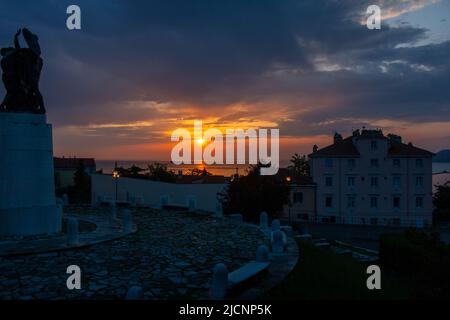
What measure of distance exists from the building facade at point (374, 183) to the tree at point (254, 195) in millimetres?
11953

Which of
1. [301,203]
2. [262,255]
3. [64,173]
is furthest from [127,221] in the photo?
[64,173]

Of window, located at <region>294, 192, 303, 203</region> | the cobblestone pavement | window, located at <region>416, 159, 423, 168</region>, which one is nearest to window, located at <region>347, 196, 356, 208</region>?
window, located at <region>294, 192, 303, 203</region>

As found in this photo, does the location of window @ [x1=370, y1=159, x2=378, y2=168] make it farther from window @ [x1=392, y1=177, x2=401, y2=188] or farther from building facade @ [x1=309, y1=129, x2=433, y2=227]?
window @ [x1=392, y1=177, x2=401, y2=188]

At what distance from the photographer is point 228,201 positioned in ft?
99.0

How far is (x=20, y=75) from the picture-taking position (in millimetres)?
13500

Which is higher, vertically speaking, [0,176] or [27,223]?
[0,176]

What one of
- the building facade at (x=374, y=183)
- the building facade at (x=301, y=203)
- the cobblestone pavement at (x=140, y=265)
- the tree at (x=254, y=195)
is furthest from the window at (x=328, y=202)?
the cobblestone pavement at (x=140, y=265)

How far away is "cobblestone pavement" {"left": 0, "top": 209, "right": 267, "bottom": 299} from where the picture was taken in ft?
24.3

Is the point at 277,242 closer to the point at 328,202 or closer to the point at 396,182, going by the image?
the point at 328,202

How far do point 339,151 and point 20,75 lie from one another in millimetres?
33363

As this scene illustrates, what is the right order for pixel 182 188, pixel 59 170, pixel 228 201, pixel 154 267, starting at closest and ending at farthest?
pixel 154 267 < pixel 228 201 < pixel 182 188 < pixel 59 170
